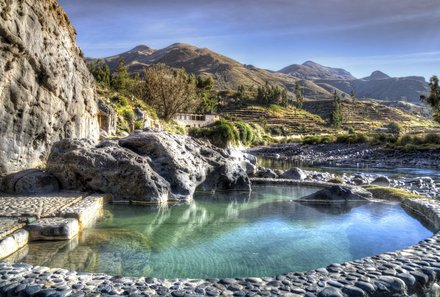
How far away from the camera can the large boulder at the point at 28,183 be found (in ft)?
55.2

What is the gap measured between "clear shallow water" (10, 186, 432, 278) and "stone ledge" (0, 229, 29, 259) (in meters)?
0.24

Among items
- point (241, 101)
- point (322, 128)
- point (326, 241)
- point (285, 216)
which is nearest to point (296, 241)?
point (326, 241)

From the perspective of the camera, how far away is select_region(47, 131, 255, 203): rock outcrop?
59.5 ft

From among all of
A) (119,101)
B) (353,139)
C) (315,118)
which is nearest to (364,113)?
(315,118)

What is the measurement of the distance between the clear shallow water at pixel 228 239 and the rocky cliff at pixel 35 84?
6767 mm

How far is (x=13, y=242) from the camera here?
10086mm

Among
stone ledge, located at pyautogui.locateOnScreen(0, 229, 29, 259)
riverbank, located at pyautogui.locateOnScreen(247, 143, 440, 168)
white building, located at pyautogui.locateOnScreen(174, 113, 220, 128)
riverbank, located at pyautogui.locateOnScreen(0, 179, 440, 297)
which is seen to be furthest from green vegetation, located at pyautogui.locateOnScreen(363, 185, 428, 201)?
white building, located at pyautogui.locateOnScreen(174, 113, 220, 128)

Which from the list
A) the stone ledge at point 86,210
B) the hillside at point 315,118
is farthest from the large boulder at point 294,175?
the hillside at point 315,118

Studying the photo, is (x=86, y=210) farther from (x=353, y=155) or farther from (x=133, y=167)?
(x=353, y=155)

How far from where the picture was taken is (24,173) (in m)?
17.3

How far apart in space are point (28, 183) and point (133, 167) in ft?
14.7

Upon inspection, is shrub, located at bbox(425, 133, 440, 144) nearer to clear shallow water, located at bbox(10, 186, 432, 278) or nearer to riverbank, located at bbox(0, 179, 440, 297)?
clear shallow water, located at bbox(10, 186, 432, 278)

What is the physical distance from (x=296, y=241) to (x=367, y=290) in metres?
5.43

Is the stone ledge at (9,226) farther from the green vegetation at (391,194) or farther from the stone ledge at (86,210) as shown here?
the green vegetation at (391,194)
